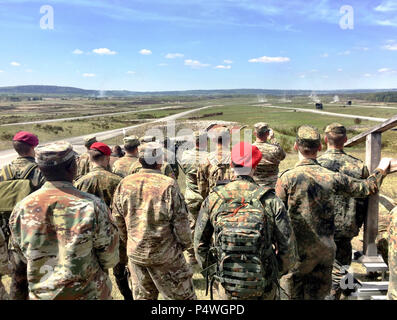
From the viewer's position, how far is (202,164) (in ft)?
18.3

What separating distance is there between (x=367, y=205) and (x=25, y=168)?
4.43m

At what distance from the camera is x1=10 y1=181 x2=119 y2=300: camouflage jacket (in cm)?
267

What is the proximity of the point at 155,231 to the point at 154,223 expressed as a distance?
86 mm

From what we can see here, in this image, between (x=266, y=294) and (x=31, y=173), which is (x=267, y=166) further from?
(x=31, y=173)

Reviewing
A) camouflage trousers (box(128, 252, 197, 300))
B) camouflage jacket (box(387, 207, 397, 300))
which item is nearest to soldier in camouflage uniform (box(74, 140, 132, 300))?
camouflage trousers (box(128, 252, 197, 300))

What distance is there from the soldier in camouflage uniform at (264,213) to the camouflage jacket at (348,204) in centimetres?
186

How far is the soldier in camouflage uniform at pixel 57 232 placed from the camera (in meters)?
2.67

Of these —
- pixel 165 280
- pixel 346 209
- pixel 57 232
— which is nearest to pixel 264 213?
pixel 165 280

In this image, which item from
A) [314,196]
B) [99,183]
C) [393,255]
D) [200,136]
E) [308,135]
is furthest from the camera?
[200,136]

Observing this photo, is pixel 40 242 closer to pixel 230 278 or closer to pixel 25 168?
pixel 230 278

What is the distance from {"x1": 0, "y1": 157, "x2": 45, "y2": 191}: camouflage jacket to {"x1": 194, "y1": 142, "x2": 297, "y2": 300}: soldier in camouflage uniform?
232 cm

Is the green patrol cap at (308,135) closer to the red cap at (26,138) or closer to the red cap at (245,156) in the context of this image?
the red cap at (245,156)

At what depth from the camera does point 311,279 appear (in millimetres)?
3852
